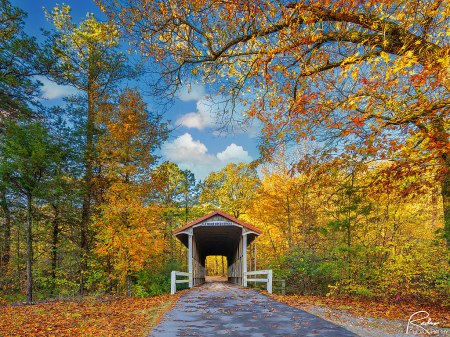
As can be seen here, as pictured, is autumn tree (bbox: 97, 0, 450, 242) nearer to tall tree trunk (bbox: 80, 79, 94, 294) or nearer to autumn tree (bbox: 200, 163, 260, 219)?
tall tree trunk (bbox: 80, 79, 94, 294)

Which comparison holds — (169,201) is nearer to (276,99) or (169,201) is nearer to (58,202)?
(58,202)

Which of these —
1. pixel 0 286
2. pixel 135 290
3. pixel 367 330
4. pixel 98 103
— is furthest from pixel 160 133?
pixel 367 330

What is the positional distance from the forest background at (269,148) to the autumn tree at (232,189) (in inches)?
196

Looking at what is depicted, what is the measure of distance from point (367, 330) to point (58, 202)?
13108 millimetres

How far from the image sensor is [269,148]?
732 centimetres

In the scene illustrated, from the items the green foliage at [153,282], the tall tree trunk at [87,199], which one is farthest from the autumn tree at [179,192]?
the tall tree trunk at [87,199]

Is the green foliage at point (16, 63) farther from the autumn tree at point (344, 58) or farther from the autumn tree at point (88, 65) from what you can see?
the autumn tree at point (344, 58)

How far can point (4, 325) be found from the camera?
19.8 feet

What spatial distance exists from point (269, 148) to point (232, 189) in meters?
19.8

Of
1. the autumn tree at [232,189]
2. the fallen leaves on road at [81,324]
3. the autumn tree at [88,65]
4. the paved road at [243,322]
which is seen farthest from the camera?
the autumn tree at [232,189]

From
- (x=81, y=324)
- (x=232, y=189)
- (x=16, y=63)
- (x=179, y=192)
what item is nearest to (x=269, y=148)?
(x=81, y=324)

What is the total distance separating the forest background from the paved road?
3.18 m

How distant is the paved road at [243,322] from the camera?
4707mm

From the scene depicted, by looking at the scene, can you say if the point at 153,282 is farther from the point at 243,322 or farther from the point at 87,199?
the point at 243,322
